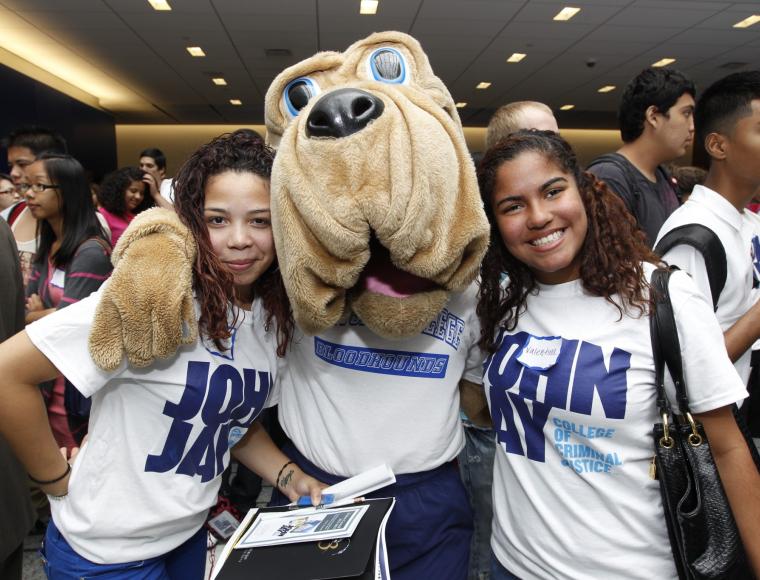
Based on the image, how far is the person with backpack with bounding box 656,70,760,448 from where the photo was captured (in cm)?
165

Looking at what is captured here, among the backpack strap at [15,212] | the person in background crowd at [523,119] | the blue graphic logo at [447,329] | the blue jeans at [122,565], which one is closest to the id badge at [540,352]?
the blue graphic logo at [447,329]

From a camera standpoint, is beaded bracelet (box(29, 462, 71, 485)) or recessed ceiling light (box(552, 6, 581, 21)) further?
recessed ceiling light (box(552, 6, 581, 21))

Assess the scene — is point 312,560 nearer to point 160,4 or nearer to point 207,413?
point 207,413

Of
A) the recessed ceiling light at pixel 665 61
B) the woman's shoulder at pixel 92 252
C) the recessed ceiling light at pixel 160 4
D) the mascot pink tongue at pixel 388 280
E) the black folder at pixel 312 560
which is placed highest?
the recessed ceiling light at pixel 665 61

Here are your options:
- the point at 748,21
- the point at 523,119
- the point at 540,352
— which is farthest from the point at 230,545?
the point at 748,21

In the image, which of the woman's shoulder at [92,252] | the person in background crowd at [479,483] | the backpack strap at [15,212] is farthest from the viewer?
the backpack strap at [15,212]

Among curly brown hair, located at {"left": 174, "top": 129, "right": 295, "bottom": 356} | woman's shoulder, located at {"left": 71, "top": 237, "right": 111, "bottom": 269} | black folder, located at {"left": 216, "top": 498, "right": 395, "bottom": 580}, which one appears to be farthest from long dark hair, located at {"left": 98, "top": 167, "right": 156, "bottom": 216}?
black folder, located at {"left": 216, "top": 498, "right": 395, "bottom": 580}

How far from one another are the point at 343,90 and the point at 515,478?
3.27 feet

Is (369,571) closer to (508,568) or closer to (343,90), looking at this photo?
(508,568)

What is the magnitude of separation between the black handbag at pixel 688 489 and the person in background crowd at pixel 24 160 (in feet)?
10.7

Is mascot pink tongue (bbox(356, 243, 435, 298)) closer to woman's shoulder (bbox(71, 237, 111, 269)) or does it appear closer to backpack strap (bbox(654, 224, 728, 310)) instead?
backpack strap (bbox(654, 224, 728, 310))

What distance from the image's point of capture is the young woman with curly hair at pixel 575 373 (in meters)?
1.18

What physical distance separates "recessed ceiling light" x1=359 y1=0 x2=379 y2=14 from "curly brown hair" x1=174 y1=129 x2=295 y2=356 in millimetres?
5422

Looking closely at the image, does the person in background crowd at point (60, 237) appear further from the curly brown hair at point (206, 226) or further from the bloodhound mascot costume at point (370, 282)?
the bloodhound mascot costume at point (370, 282)
